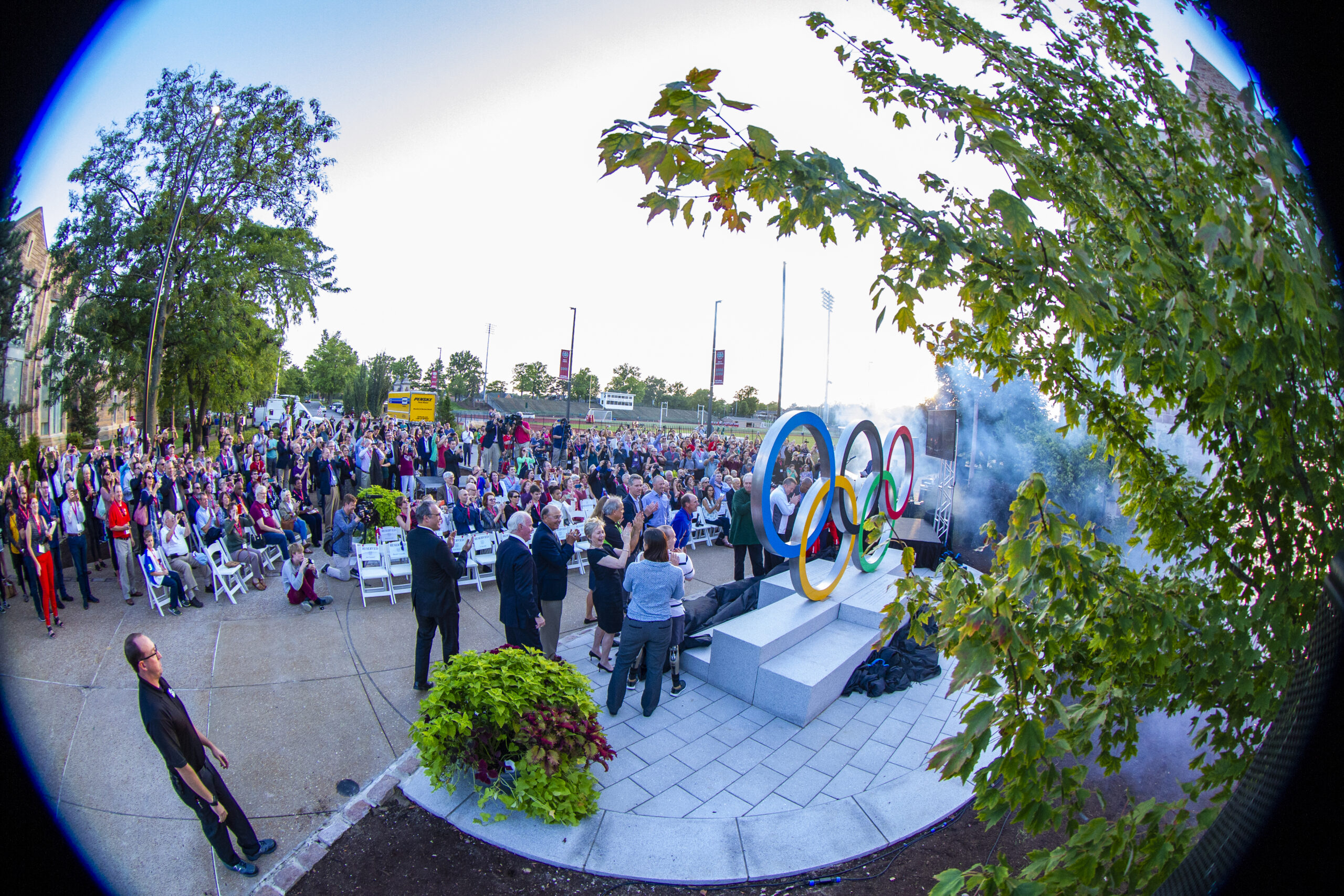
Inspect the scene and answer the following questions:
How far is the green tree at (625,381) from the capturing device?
310 feet

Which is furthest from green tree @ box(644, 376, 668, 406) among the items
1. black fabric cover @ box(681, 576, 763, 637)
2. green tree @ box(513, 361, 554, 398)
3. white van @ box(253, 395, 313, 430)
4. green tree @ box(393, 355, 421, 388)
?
black fabric cover @ box(681, 576, 763, 637)

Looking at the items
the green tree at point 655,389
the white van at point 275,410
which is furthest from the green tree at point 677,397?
the white van at point 275,410

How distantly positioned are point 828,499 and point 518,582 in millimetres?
4598

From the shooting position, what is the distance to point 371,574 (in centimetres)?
888

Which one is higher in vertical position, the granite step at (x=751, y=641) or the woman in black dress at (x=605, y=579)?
the woman in black dress at (x=605, y=579)

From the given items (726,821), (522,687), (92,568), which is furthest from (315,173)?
(726,821)

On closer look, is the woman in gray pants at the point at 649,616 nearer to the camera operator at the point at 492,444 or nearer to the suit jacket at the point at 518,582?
the suit jacket at the point at 518,582

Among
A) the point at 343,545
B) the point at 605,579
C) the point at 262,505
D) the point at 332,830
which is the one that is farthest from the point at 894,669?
the point at 262,505

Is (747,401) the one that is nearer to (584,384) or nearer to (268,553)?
(584,384)

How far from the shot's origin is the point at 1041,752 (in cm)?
162

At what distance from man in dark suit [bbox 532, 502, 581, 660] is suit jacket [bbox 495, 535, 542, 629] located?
27 cm

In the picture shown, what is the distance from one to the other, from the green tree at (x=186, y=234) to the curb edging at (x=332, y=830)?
15052mm

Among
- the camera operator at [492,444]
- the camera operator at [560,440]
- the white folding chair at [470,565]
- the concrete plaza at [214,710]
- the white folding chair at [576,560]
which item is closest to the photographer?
the concrete plaza at [214,710]

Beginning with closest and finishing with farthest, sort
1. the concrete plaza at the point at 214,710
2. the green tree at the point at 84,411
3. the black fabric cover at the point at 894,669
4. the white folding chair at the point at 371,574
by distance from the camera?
1. the concrete plaza at the point at 214,710
2. the black fabric cover at the point at 894,669
3. the white folding chair at the point at 371,574
4. the green tree at the point at 84,411
